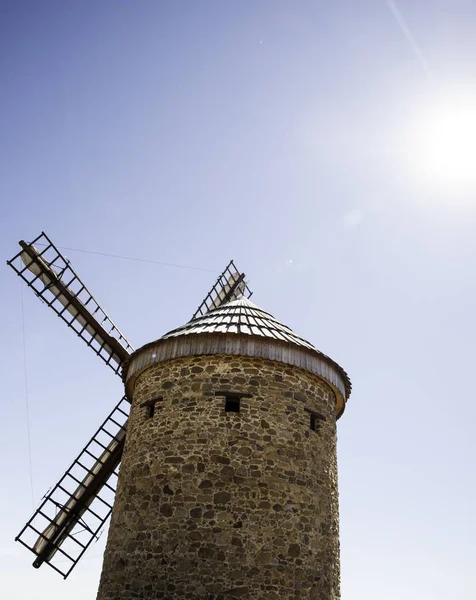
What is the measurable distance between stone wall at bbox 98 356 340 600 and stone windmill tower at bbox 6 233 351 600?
0.02 meters

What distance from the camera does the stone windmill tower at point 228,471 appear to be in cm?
816

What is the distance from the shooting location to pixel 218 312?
11367 mm

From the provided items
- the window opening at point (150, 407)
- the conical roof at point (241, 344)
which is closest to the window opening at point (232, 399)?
the conical roof at point (241, 344)

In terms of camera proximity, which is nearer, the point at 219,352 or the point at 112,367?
the point at 219,352

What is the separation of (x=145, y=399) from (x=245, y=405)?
206 cm

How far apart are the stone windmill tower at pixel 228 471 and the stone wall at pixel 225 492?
2 centimetres

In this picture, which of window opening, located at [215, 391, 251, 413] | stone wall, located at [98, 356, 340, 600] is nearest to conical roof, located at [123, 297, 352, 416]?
stone wall, located at [98, 356, 340, 600]

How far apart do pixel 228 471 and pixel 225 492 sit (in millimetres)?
325

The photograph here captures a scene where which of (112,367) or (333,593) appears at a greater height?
(112,367)

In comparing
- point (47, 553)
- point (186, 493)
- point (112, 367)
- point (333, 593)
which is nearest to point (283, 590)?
point (333, 593)

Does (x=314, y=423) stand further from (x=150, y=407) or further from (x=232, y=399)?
(x=150, y=407)

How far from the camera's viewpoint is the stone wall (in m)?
8.12

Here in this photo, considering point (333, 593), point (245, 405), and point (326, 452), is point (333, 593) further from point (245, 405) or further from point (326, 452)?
point (245, 405)

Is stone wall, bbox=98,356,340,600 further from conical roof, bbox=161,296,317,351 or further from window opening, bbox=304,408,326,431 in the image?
conical roof, bbox=161,296,317,351
